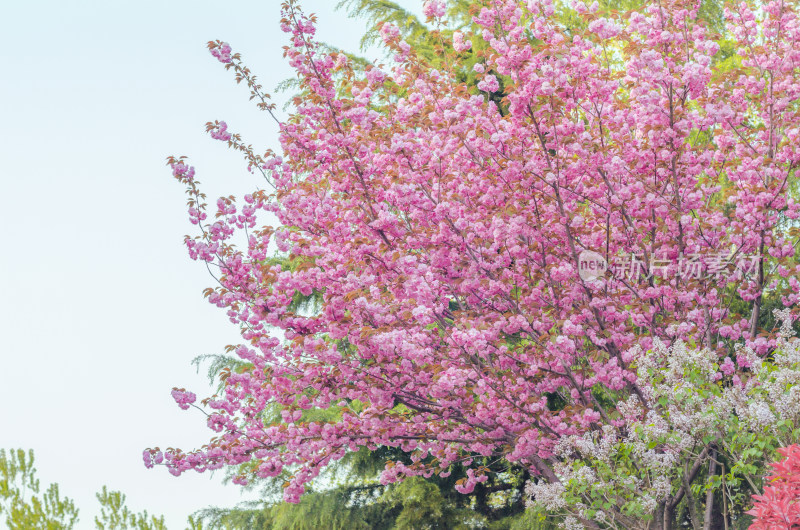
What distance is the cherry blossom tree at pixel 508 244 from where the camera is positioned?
18.7ft

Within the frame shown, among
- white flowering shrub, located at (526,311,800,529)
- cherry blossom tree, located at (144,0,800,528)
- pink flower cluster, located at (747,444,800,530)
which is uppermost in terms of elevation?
cherry blossom tree, located at (144,0,800,528)

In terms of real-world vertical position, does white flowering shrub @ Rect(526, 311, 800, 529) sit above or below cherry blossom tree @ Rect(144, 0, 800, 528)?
below

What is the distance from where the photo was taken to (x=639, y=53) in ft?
18.9

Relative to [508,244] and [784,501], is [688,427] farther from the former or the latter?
[508,244]

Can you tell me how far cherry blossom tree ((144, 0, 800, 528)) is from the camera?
571cm

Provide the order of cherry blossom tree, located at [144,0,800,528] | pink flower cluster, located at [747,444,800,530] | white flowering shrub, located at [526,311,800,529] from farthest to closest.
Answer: cherry blossom tree, located at [144,0,800,528] → white flowering shrub, located at [526,311,800,529] → pink flower cluster, located at [747,444,800,530]

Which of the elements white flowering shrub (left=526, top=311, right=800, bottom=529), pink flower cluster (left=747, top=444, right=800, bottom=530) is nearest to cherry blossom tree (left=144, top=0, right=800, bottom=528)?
white flowering shrub (left=526, top=311, right=800, bottom=529)

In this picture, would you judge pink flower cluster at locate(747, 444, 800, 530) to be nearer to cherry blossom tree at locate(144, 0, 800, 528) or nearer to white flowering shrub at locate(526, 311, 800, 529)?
white flowering shrub at locate(526, 311, 800, 529)

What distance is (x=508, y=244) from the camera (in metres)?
5.80

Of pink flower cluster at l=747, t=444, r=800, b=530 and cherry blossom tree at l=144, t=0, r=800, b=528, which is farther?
cherry blossom tree at l=144, t=0, r=800, b=528

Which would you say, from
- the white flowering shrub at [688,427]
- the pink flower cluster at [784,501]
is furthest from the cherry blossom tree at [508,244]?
the pink flower cluster at [784,501]

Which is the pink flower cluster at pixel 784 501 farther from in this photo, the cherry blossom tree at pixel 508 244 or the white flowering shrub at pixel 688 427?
the cherry blossom tree at pixel 508 244

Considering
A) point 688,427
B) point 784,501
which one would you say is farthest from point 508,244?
point 784,501

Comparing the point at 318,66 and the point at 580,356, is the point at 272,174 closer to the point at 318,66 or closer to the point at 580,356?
the point at 318,66
